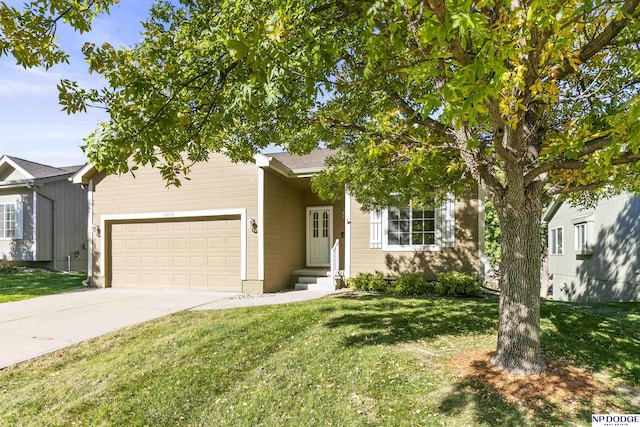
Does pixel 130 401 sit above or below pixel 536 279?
below

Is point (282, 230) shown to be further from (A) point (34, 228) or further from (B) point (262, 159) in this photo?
(A) point (34, 228)

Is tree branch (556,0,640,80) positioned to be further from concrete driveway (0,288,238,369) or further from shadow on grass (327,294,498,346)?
concrete driveway (0,288,238,369)

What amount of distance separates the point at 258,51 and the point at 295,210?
9.28m

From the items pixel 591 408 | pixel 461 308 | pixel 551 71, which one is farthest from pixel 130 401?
pixel 461 308

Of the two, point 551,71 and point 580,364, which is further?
point 580,364

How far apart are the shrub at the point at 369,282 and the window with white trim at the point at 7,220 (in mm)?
15522

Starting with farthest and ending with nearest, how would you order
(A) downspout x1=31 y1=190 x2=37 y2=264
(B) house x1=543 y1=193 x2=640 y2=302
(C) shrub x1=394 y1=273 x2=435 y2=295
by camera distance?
(A) downspout x1=31 y1=190 x2=37 y2=264 → (B) house x1=543 y1=193 x2=640 y2=302 → (C) shrub x1=394 y1=273 x2=435 y2=295

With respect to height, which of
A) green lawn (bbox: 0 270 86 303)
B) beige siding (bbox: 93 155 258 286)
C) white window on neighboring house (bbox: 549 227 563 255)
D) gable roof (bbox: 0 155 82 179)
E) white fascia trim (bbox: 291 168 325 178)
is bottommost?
green lawn (bbox: 0 270 86 303)

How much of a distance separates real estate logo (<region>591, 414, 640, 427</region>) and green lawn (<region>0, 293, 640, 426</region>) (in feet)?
0.25

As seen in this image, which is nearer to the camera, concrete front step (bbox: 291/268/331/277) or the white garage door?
the white garage door

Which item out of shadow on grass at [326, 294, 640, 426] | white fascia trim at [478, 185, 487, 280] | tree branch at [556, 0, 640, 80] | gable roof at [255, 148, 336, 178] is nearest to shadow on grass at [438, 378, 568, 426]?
shadow on grass at [326, 294, 640, 426]

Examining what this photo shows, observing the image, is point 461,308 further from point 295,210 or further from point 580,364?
point 295,210

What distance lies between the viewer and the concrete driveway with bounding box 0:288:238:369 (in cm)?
569

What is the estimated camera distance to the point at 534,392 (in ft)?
12.0
